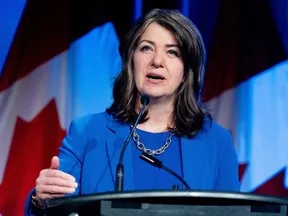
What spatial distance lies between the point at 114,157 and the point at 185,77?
0.36 meters

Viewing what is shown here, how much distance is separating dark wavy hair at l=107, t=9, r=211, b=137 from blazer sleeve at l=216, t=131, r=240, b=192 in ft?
0.29

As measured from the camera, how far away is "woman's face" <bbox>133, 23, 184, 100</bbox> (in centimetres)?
146

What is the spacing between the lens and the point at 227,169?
4.83 feet

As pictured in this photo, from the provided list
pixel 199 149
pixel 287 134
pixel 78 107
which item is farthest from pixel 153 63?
pixel 287 134

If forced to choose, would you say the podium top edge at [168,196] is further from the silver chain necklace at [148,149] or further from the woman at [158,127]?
the silver chain necklace at [148,149]

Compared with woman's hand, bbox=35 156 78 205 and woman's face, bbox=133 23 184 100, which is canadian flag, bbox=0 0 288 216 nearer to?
woman's face, bbox=133 23 184 100

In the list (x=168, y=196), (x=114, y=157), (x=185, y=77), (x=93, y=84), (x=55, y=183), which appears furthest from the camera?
(x=93, y=84)

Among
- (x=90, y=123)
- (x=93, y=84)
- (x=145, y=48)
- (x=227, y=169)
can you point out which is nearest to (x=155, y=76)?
(x=145, y=48)

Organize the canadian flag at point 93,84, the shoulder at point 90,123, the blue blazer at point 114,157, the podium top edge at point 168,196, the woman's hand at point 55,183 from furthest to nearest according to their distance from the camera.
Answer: the canadian flag at point 93,84, the shoulder at point 90,123, the blue blazer at point 114,157, the woman's hand at point 55,183, the podium top edge at point 168,196

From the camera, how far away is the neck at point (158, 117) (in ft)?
5.01

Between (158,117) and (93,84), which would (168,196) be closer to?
(158,117)

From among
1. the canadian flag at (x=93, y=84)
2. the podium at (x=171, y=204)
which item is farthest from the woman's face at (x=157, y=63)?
the canadian flag at (x=93, y=84)

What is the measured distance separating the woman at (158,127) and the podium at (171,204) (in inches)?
21.1

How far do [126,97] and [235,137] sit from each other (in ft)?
3.25
